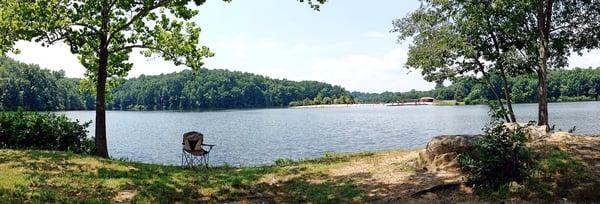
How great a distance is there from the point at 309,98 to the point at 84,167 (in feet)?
615

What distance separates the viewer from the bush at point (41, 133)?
1398 cm

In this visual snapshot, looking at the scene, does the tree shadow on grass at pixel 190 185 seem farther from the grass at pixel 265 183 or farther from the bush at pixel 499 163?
the bush at pixel 499 163

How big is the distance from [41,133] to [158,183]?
23.2 ft

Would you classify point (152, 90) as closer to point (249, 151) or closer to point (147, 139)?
point (147, 139)

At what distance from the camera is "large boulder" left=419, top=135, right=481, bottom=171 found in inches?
372

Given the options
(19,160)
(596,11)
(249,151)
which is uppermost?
(596,11)

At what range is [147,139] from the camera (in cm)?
4338

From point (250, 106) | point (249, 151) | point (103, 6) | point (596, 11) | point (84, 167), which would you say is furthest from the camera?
point (250, 106)

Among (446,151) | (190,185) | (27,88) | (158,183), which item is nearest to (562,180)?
(446,151)

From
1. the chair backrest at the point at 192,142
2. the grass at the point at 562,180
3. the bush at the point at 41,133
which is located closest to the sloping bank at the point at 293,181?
the grass at the point at 562,180

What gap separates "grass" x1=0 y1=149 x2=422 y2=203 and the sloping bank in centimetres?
2

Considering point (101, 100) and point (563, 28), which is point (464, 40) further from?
point (101, 100)

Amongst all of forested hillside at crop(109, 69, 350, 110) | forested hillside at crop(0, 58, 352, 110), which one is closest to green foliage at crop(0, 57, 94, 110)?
forested hillside at crop(0, 58, 352, 110)

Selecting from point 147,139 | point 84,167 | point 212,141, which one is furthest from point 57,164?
point 147,139
